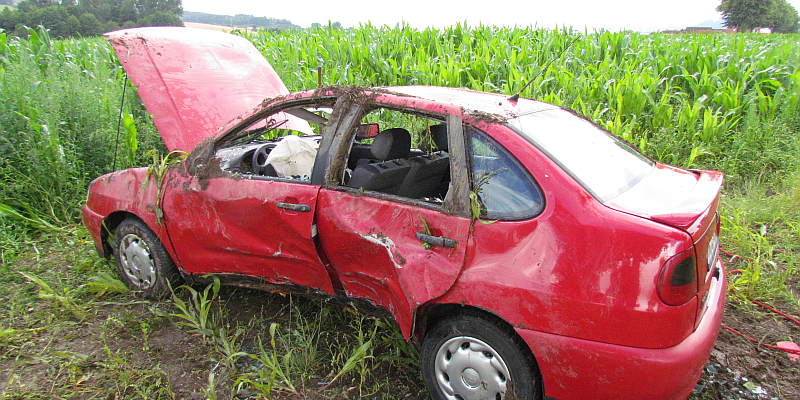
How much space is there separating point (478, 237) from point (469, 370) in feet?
2.04

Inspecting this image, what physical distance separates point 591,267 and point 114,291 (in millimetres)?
3512

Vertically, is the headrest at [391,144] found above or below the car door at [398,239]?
above

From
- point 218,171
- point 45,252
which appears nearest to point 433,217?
point 218,171

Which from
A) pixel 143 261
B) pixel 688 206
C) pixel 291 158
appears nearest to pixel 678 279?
pixel 688 206

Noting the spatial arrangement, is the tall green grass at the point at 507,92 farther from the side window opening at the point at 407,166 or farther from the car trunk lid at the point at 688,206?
the car trunk lid at the point at 688,206

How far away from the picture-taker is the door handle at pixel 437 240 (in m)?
2.13

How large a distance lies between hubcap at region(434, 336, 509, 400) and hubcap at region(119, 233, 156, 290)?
2.38 m

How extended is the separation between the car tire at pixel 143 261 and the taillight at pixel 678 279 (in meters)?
3.14

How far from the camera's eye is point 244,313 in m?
3.38

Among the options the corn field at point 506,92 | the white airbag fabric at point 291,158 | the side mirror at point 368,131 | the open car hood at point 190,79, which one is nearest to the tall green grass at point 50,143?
the corn field at point 506,92

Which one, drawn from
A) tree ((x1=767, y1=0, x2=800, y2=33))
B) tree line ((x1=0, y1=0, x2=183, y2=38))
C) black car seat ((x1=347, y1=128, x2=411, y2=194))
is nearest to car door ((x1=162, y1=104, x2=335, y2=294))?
black car seat ((x1=347, y1=128, x2=411, y2=194))

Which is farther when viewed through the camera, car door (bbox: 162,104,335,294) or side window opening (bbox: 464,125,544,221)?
car door (bbox: 162,104,335,294)

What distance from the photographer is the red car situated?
1818 millimetres

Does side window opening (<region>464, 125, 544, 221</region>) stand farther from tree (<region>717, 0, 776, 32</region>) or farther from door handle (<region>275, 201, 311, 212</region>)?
tree (<region>717, 0, 776, 32</region>)
